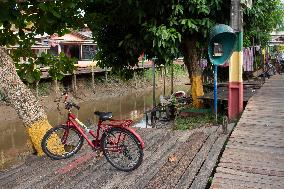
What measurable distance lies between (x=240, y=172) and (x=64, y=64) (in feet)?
16.6

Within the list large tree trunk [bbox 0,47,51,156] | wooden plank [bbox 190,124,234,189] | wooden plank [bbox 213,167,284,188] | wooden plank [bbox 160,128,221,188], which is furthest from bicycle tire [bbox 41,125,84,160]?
wooden plank [bbox 213,167,284,188]

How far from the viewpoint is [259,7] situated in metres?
11.6

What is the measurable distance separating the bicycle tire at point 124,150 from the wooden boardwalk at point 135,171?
0.12m

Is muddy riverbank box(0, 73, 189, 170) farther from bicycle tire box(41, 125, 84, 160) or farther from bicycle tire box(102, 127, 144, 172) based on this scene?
bicycle tire box(102, 127, 144, 172)

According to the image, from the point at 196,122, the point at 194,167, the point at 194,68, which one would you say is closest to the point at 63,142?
the point at 194,167

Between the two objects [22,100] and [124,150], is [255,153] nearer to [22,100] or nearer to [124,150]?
[124,150]

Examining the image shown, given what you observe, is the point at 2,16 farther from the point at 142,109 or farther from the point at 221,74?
the point at 142,109

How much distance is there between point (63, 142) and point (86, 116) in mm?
19625

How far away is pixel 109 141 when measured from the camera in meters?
5.93

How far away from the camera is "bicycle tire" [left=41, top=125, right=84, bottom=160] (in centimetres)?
648

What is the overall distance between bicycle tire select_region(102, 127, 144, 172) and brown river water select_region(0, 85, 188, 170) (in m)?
5.49

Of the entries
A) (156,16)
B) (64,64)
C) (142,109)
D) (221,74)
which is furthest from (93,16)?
(142,109)

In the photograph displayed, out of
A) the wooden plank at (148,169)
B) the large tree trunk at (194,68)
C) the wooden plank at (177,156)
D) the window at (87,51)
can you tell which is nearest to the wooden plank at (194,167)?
the wooden plank at (177,156)

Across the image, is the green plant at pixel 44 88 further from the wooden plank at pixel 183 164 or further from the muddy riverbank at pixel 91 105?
the wooden plank at pixel 183 164
